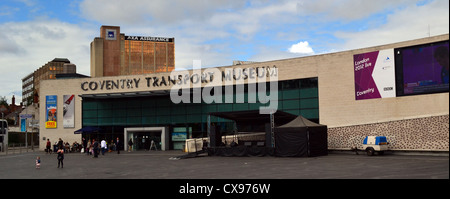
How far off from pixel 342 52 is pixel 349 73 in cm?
211

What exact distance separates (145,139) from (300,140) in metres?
25.1

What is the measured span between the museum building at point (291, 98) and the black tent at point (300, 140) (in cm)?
476

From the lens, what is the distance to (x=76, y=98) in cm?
5491

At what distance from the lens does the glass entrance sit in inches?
2042

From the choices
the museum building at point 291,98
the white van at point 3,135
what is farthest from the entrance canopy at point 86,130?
the white van at point 3,135

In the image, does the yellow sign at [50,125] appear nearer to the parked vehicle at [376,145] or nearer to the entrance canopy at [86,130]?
the entrance canopy at [86,130]

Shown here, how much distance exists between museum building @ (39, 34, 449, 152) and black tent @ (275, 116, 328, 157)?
15.6 feet

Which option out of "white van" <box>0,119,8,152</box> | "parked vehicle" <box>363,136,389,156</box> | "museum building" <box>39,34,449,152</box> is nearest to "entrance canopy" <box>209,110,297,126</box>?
"museum building" <box>39,34,449,152</box>

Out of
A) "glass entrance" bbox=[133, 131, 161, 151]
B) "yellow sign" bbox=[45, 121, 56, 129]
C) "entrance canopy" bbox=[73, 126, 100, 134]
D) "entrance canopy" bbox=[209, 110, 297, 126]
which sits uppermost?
"entrance canopy" bbox=[209, 110, 297, 126]

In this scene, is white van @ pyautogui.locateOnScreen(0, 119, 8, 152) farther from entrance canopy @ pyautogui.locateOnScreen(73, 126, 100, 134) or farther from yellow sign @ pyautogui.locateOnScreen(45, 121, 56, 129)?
entrance canopy @ pyautogui.locateOnScreen(73, 126, 100, 134)
